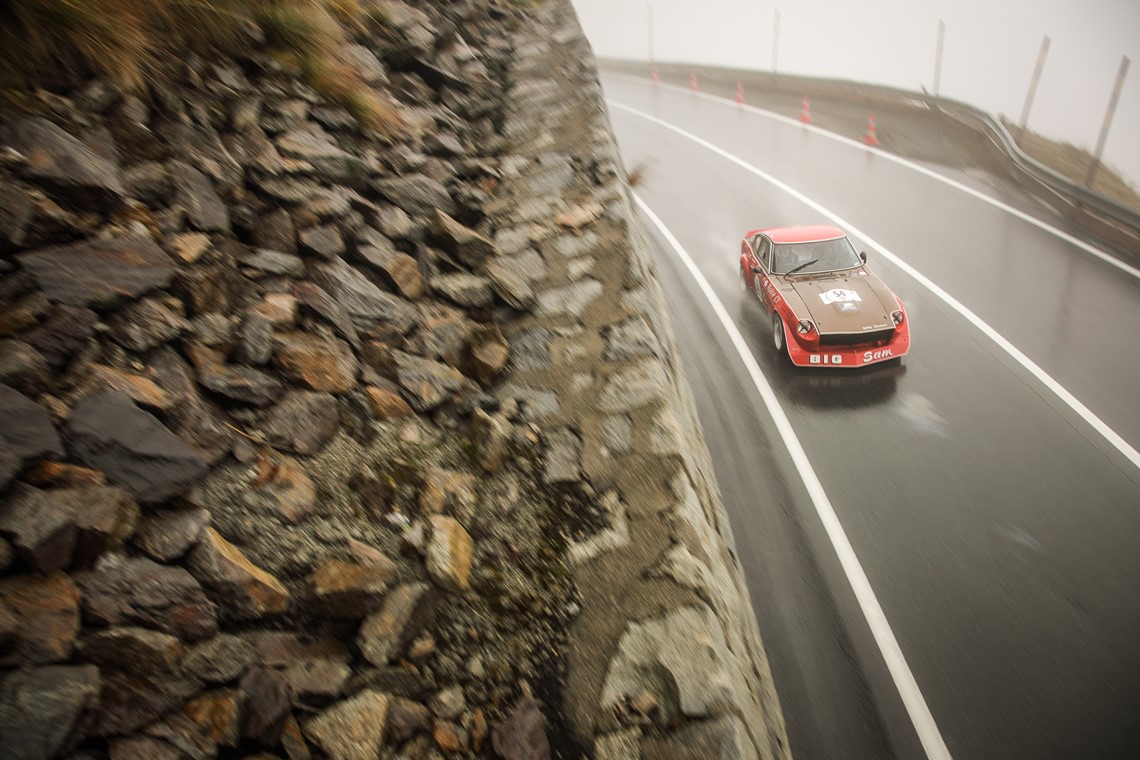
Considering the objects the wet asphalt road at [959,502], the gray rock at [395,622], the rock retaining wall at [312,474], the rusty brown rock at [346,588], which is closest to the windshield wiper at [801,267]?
the wet asphalt road at [959,502]

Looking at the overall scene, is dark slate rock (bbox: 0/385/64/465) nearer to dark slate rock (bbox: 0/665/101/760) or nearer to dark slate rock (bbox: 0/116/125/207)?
dark slate rock (bbox: 0/665/101/760)

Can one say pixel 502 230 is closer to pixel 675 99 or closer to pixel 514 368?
pixel 514 368

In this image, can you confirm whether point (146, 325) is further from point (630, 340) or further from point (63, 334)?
point (630, 340)

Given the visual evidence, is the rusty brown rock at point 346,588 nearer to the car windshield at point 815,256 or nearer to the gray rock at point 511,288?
the gray rock at point 511,288

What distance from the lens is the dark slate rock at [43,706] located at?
1834mm

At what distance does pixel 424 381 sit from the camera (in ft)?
13.2

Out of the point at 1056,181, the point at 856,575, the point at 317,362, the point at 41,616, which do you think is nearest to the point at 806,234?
the point at 856,575

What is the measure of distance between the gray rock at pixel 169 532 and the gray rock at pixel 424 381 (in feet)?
4.83

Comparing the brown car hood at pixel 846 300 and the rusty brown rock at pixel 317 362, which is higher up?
the rusty brown rock at pixel 317 362

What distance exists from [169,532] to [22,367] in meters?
0.98

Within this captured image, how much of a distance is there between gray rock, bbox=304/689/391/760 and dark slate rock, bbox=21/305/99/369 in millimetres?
1977

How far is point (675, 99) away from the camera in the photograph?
25.8 metres

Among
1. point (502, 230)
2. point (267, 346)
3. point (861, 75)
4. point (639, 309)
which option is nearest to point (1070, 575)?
point (639, 309)

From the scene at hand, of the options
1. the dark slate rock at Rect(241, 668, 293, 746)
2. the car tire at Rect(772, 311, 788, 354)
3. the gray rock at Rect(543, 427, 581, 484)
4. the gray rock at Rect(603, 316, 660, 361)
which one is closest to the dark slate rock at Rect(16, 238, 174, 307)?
the dark slate rock at Rect(241, 668, 293, 746)
